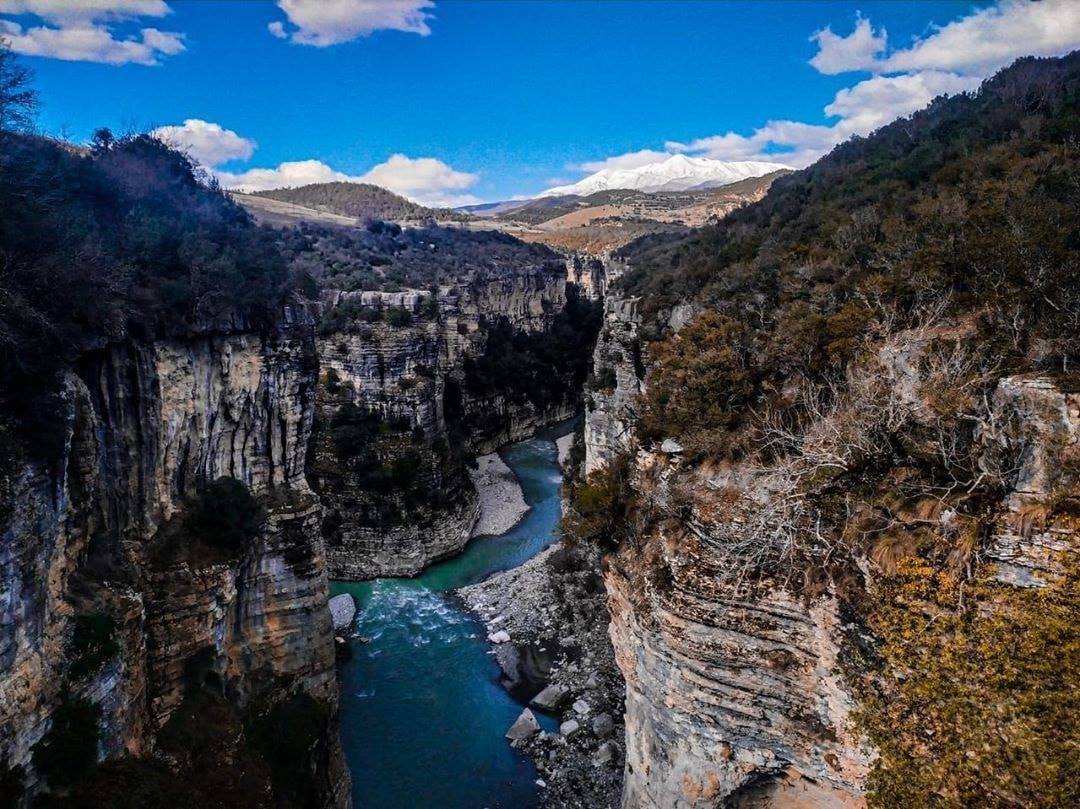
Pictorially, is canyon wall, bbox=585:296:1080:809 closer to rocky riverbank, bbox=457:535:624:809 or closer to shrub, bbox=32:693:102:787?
rocky riverbank, bbox=457:535:624:809

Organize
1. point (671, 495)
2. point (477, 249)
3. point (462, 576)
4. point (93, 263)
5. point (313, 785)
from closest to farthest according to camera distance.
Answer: point (93, 263) → point (671, 495) → point (313, 785) → point (462, 576) → point (477, 249)

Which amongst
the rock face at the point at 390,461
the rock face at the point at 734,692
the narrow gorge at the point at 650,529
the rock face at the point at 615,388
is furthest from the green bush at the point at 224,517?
the rock face at the point at 390,461

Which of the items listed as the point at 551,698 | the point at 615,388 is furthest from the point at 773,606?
the point at 615,388

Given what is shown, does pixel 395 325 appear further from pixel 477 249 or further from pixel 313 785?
pixel 477 249

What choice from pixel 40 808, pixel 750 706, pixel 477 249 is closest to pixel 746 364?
pixel 750 706

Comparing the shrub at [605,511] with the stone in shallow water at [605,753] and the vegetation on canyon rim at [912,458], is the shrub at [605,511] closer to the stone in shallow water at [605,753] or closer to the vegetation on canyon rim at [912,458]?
the vegetation on canyon rim at [912,458]

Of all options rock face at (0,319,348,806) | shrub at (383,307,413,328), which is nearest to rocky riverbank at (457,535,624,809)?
rock face at (0,319,348,806)

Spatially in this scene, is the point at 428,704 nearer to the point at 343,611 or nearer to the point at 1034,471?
the point at 343,611
